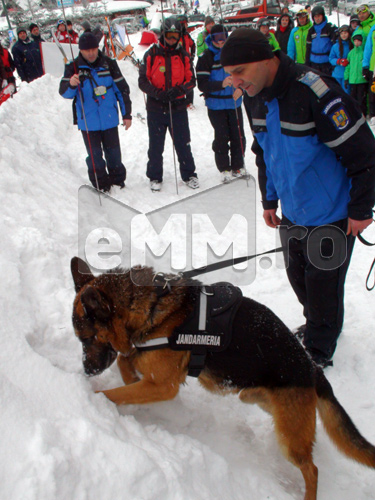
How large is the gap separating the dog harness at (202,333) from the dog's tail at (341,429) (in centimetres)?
71

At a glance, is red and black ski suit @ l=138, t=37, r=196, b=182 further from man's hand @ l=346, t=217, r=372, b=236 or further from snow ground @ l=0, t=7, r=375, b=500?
man's hand @ l=346, t=217, r=372, b=236

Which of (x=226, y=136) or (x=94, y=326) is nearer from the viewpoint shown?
(x=94, y=326)

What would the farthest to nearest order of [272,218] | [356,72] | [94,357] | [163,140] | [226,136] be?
[356,72] → [226,136] → [163,140] → [272,218] → [94,357]

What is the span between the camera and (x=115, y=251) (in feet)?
15.7

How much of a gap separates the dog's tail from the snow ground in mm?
351

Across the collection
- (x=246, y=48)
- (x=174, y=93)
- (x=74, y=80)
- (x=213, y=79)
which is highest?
(x=246, y=48)

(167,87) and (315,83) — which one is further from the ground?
(315,83)

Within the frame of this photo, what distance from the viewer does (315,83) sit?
94.7 inches

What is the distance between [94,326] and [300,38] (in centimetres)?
1084

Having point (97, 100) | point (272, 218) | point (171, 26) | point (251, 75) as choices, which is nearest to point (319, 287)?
point (272, 218)

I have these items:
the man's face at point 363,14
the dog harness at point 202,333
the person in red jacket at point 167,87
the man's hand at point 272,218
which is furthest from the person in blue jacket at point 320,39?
the dog harness at point 202,333

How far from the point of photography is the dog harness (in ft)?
7.79

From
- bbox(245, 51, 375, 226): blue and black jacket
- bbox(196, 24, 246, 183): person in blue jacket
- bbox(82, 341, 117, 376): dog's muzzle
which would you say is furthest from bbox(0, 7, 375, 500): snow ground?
bbox(196, 24, 246, 183): person in blue jacket

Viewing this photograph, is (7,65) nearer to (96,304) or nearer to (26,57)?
(26,57)
